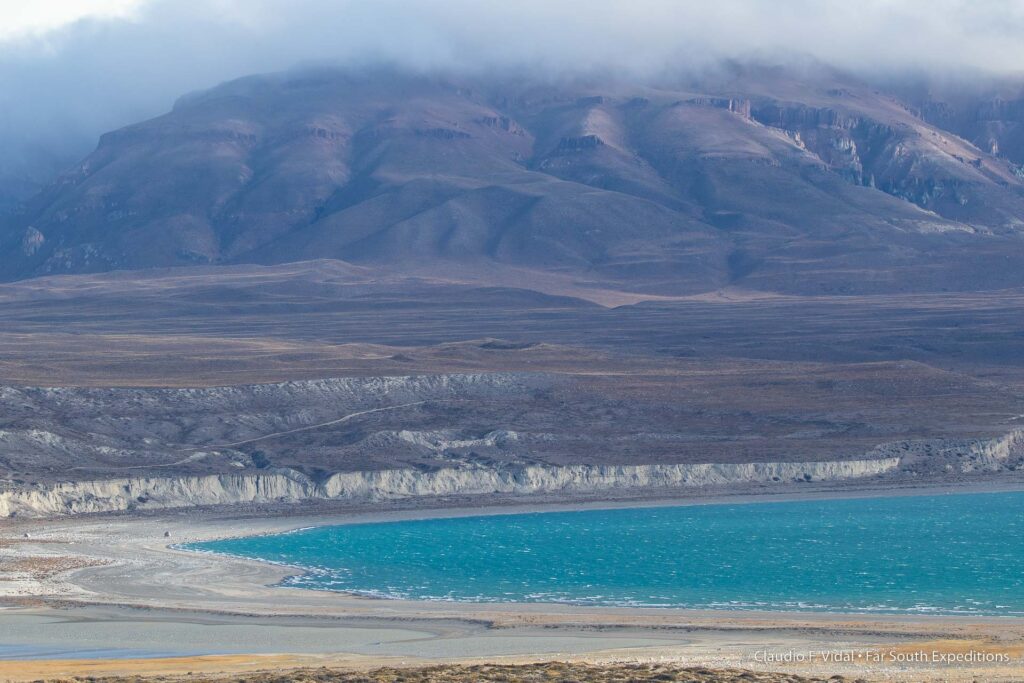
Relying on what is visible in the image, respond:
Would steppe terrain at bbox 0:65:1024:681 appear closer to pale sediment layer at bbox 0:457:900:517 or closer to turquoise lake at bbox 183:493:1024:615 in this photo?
pale sediment layer at bbox 0:457:900:517

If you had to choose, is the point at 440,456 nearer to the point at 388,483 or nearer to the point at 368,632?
the point at 388,483

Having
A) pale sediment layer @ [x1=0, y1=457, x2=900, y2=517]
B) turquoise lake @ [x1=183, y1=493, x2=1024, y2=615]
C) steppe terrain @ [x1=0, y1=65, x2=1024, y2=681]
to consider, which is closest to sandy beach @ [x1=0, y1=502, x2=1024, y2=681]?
steppe terrain @ [x1=0, y1=65, x2=1024, y2=681]

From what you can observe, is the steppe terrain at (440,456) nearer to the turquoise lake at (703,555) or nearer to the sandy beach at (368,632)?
the sandy beach at (368,632)

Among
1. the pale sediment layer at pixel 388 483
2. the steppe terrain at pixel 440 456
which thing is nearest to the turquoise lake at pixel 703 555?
the steppe terrain at pixel 440 456

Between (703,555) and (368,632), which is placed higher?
(368,632)

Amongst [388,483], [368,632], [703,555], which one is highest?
[368,632]

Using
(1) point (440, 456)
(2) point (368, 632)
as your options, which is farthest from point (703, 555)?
(1) point (440, 456)
